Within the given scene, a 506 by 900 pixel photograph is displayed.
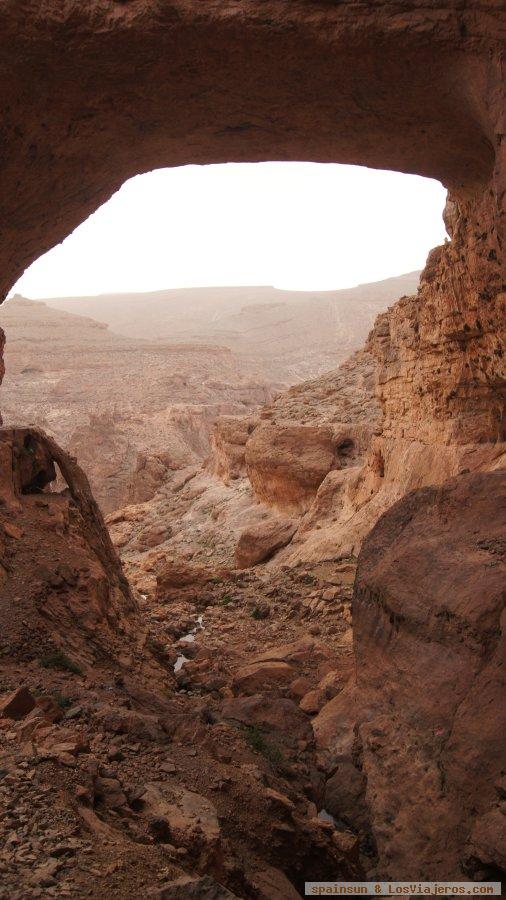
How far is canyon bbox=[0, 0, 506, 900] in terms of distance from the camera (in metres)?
3.26

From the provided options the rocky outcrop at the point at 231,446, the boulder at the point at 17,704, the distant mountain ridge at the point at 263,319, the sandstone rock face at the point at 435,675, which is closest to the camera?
the sandstone rock face at the point at 435,675

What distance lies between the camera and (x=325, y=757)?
471 cm

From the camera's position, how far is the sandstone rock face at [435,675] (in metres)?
3.52

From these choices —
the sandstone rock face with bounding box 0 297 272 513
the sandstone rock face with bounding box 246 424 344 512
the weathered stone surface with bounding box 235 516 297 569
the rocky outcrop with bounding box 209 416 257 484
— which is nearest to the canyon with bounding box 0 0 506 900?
the weathered stone surface with bounding box 235 516 297 569

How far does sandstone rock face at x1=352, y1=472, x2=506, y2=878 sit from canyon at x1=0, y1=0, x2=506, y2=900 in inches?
0.6

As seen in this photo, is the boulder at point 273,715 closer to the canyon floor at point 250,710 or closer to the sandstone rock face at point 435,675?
the canyon floor at point 250,710

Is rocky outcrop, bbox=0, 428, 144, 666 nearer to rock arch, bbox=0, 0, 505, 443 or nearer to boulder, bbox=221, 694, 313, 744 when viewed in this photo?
boulder, bbox=221, 694, 313, 744

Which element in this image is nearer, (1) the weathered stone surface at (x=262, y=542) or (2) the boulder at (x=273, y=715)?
(2) the boulder at (x=273, y=715)

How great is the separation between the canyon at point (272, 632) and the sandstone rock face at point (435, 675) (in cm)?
2

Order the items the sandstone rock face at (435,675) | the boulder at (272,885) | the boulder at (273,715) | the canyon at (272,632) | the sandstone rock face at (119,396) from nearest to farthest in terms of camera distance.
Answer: the boulder at (272,885), the canyon at (272,632), the sandstone rock face at (435,675), the boulder at (273,715), the sandstone rock face at (119,396)

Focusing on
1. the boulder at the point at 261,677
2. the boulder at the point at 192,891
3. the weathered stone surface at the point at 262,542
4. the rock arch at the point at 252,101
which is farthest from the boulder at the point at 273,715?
the weathered stone surface at the point at 262,542

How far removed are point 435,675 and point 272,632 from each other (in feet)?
13.2

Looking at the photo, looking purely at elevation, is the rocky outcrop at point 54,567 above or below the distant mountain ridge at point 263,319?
below

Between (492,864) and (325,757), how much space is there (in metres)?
1.70
